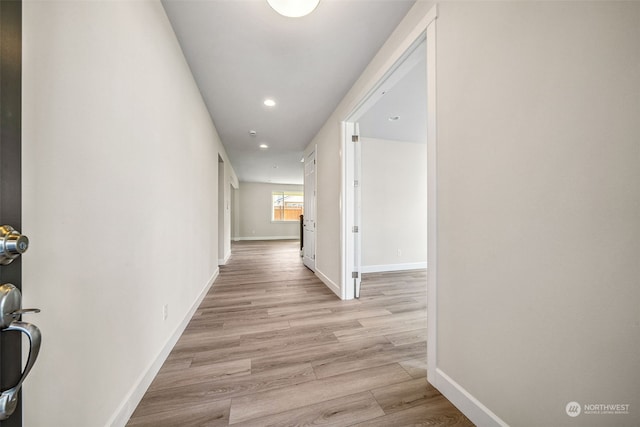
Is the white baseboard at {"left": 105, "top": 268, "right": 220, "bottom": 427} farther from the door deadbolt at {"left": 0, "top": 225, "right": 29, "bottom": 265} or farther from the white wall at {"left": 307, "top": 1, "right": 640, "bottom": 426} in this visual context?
the white wall at {"left": 307, "top": 1, "right": 640, "bottom": 426}

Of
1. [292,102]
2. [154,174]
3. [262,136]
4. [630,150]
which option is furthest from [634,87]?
[262,136]

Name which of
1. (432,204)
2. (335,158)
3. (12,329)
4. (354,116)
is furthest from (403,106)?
(12,329)

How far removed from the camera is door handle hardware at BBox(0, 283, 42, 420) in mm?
438

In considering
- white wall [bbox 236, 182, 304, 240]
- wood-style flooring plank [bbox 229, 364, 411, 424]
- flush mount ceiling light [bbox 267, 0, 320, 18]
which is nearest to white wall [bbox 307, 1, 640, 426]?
wood-style flooring plank [bbox 229, 364, 411, 424]

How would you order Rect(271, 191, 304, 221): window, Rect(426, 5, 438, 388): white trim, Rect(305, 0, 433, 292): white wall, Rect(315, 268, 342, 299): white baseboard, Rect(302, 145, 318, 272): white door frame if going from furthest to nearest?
Rect(271, 191, 304, 221): window → Rect(302, 145, 318, 272): white door frame → Rect(315, 268, 342, 299): white baseboard → Rect(305, 0, 433, 292): white wall → Rect(426, 5, 438, 388): white trim

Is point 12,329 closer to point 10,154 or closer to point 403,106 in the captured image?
point 10,154

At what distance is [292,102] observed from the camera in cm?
279

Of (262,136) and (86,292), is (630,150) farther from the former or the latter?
(262,136)

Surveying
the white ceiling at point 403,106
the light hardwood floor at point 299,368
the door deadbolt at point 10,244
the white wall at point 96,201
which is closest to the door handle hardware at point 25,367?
the door deadbolt at point 10,244

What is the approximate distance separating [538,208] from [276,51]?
7.15 ft

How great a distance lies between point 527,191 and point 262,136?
390 centimetres

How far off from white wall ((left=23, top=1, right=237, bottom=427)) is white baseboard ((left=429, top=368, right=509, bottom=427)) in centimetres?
173

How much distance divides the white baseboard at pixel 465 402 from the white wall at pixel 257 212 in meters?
8.78

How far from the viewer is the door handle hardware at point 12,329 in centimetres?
44
